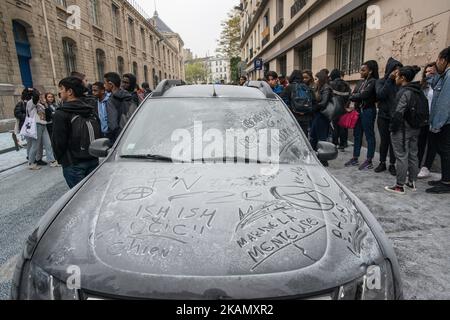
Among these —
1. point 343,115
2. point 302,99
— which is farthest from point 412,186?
point 302,99

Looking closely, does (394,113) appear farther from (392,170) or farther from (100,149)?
(100,149)

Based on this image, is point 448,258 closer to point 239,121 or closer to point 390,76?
point 239,121

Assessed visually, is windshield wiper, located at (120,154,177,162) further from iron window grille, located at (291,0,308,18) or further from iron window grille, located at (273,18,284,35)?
iron window grille, located at (273,18,284,35)

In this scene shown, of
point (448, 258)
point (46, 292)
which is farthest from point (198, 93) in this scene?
point (448, 258)

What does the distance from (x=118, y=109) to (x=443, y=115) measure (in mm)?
5110

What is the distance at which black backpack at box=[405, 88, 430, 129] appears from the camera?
4.11m

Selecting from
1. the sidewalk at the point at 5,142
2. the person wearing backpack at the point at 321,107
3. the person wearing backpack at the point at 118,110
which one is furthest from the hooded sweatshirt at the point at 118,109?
the sidewalk at the point at 5,142

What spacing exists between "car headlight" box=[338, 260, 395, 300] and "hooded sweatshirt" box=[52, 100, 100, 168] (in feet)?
10.1

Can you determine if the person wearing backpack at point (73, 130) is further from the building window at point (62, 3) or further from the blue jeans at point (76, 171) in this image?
the building window at point (62, 3)

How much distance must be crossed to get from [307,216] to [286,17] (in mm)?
17330

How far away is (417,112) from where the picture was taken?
4.11m

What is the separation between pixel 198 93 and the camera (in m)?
2.98

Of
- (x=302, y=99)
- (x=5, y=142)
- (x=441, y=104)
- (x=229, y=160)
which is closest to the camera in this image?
(x=229, y=160)

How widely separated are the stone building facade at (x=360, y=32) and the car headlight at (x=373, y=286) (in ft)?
18.3
